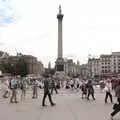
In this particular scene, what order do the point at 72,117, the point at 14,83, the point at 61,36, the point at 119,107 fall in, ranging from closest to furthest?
the point at 119,107, the point at 72,117, the point at 14,83, the point at 61,36

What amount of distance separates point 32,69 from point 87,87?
158 metres

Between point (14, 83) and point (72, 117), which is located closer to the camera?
point (72, 117)

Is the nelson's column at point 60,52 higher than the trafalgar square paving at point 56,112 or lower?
higher

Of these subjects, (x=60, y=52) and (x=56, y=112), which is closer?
(x=56, y=112)

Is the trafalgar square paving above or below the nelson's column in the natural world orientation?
below

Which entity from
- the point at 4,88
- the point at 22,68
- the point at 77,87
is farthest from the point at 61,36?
the point at 4,88

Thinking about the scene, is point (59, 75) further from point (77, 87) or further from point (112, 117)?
point (112, 117)

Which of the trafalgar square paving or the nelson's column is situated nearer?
the trafalgar square paving

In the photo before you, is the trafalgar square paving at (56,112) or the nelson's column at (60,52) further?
the nelson's column at (60,52)

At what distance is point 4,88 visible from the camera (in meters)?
28.0

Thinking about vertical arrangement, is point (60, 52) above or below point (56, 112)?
above

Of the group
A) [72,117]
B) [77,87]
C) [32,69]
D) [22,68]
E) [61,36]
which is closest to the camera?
[72,117]

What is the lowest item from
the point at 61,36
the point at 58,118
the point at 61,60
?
the point at 58,118

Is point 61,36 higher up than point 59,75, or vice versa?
point 61,36
